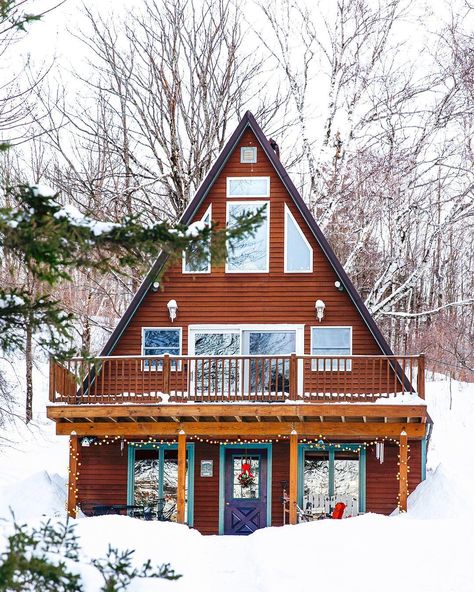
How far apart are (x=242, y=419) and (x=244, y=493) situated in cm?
259

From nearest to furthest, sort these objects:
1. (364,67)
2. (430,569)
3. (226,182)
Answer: (430,569), (226,182), (364,67)

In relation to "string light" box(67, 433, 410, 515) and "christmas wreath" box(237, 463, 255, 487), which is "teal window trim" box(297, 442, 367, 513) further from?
"christmas wreath" box(237, 463, 255, 487)

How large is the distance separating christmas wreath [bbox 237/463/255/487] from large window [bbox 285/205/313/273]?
4.41 metres

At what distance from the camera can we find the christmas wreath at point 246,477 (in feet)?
65.3

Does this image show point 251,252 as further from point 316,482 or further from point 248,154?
point 316,482

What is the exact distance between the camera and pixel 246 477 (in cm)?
1994

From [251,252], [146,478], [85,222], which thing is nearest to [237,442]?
[146,478]

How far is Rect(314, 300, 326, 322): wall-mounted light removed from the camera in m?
19.4

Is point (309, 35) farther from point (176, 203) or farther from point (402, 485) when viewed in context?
point (402, 485)

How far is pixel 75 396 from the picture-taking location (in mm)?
18188

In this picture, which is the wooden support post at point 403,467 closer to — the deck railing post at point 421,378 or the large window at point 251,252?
the deck railing post at point 421,378

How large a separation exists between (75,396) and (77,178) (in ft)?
34.0

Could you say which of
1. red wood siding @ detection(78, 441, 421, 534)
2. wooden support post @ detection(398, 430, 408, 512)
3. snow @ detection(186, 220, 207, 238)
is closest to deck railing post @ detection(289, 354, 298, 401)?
wooden support post @ detection(398, 430, 408, 512)

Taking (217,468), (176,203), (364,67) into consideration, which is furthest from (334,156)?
(217,468)
